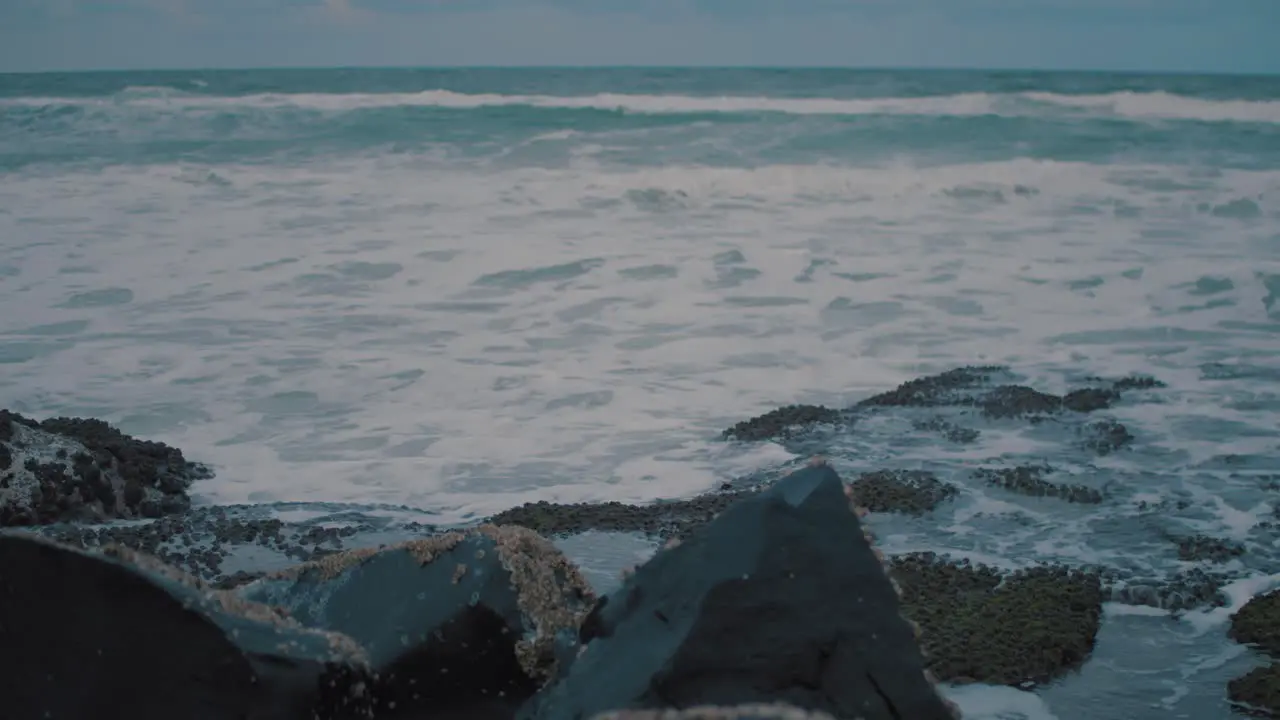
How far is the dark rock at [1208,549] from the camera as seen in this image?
6.31 metres

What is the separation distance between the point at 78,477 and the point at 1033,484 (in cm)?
583

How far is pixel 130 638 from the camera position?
283 centimetres

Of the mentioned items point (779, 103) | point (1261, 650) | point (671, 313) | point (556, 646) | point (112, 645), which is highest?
point (779, 103)

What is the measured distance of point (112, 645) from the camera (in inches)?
111

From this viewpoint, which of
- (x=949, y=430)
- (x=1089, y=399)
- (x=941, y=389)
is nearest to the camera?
(x=949, y=430)

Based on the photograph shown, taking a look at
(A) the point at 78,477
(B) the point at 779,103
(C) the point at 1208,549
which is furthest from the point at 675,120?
(C) the point at 1208,549

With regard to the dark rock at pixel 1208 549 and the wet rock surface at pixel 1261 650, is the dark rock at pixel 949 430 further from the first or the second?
the wet rock surface at pixel 1261 650

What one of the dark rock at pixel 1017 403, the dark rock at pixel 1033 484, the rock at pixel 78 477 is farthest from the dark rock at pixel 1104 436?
the rock at pixel 78 477

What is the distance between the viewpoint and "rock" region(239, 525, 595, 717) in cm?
322

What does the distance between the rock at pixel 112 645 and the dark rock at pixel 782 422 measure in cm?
620

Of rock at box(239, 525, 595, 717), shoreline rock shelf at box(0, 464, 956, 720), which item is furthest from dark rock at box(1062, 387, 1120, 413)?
shoreline rock shelf at box(0, 464, 956, 720)

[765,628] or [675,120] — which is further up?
[675,120]

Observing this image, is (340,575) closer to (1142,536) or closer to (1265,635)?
(1265,635)

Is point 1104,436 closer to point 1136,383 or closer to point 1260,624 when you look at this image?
point 1136,383
